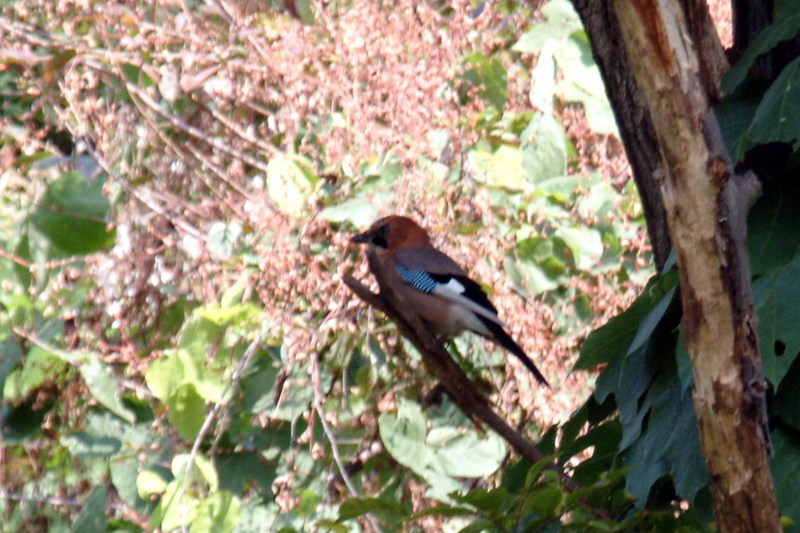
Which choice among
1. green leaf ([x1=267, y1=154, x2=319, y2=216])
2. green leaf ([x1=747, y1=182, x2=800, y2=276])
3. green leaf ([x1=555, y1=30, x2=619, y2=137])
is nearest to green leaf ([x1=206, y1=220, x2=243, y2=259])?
green leaf ([x1=267, y1=154, x2=319, y2=216])

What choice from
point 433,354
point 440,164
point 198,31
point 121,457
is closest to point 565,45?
point 440,164

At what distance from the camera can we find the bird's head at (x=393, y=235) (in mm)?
3635

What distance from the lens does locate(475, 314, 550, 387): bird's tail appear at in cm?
344

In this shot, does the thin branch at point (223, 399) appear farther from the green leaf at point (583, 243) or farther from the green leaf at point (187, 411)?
the green leaf at point (583, 243)

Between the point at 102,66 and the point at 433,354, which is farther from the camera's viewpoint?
the point at 102,66

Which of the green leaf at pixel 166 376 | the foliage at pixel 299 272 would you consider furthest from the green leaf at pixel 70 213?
the green leaf at pixel 166 376

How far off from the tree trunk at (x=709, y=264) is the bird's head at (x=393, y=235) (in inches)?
82.8

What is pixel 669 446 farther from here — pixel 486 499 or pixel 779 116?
pixel 779 116

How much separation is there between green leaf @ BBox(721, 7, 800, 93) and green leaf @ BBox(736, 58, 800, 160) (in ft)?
0.29

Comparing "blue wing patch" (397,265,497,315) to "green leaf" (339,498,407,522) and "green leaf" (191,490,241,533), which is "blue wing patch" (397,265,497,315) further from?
"green leaf" (339,498,407,522)

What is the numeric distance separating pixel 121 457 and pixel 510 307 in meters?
1.48

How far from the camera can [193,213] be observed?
4.31 m

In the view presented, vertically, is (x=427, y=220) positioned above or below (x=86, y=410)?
above

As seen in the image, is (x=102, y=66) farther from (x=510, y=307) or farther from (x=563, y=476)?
(x=563, y=476)
